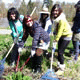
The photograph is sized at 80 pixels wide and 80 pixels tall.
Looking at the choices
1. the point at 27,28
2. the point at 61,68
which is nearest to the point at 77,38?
the point at 61,68

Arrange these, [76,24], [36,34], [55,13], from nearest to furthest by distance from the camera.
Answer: [36,34], [55,13], [76,24]

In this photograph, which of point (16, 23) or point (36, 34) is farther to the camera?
point (16, 23)

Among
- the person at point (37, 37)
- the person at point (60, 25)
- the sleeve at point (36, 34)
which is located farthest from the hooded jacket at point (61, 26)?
the sleeve at point (36, 34)

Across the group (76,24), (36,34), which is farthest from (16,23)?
(76,24)

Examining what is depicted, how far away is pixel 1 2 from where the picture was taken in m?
14.2

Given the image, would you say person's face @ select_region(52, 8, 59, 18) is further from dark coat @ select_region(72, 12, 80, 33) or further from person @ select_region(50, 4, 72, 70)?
dark coat @ select_region(72, 12, 80, 33)

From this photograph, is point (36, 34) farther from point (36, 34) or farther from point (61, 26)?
point (61, 26)

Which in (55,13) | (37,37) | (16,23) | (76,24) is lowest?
(37,37)

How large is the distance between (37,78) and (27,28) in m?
1.07

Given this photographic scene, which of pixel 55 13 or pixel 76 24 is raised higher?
pixel 55 13

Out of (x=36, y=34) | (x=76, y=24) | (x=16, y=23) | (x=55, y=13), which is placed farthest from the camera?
(x=76, y=24)

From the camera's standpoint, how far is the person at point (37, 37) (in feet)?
8.96

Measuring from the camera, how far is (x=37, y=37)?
9.07 ft

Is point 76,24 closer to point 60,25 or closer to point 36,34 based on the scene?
point 60,25
